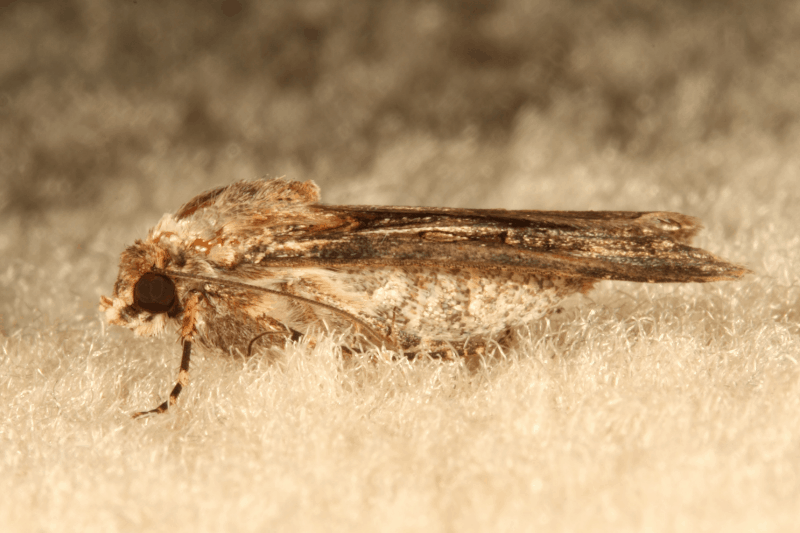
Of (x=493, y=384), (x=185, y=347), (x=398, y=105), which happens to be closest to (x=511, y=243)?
(x=493, y=384)

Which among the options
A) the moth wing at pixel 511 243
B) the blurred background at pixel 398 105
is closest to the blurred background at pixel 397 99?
the blurred background at pixel 398 105

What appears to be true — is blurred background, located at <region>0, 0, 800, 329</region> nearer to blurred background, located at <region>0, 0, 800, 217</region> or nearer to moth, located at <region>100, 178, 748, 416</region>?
blurred background, located at <region>0, 0, 800, 217</region>

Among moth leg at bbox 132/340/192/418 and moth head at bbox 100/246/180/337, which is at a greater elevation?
moth head at bbox 100/246/180/337

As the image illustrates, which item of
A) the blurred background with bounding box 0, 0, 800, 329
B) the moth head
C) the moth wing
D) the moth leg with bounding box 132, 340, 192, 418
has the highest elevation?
the blurred background with bounding box 0, 0, 800, 329

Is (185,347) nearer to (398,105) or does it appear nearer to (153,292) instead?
(153,292)

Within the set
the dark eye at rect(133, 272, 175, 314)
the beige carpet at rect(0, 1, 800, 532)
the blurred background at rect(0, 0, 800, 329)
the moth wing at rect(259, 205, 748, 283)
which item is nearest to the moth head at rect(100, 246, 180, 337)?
the dark eye at rect(133, 272, 175, 314)

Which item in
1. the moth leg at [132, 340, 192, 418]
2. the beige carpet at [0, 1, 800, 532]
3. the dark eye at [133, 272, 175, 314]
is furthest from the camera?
the dark eye at [133, 272, 175, 314]

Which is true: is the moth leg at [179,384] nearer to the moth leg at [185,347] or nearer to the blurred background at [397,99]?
the moth leg at [185,347]

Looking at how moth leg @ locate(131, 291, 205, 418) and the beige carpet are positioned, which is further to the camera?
moth leg @ locate(131, 291, 205, 418)
